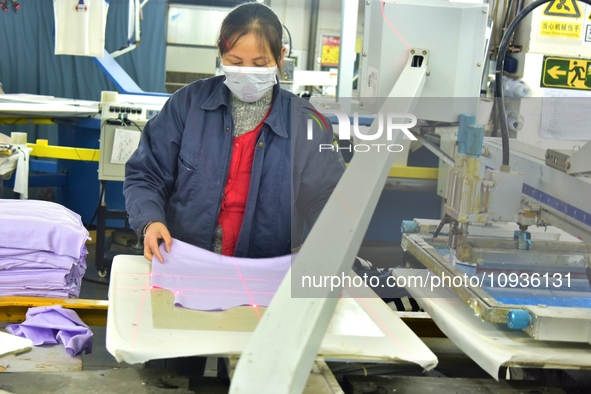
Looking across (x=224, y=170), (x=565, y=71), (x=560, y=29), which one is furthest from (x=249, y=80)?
(x=565, y=71)

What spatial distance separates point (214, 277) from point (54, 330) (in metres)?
0.38

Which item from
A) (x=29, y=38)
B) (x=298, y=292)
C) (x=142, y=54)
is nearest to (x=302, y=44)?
(x=142, y=54)

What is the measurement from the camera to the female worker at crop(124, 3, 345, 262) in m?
1.48

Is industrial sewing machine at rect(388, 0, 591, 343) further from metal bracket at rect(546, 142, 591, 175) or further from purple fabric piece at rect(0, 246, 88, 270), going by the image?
purple fabric piece at rect(0, 246, 88, 270)

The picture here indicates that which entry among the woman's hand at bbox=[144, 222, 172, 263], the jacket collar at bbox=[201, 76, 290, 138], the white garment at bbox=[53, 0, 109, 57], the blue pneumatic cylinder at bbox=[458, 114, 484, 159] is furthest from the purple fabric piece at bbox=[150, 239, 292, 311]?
the white garment at bbox=[53, 0, 109, 57]

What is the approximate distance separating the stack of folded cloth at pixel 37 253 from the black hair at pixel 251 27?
610mm

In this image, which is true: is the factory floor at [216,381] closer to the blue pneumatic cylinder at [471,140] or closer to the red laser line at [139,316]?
the red laser line at [139,316]

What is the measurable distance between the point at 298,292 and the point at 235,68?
0.76m

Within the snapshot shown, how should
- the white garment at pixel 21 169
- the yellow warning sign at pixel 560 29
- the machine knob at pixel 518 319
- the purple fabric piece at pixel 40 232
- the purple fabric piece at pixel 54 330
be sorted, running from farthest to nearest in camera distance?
the white garment at pixel 21 169
the yellow warning sign at pixel 560 29
the purple fabric piece at pixel 40 232
the purple fabric piece at pixel 54 330
the machine knob at pixel 518 319

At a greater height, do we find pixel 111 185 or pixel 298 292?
pixel 298 292

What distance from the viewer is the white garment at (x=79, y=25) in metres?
3.89

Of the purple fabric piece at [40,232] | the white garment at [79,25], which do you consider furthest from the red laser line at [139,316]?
the white garment at [79,25]

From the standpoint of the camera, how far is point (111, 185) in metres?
4.25

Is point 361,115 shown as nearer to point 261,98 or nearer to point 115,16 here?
point 261,98
